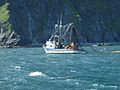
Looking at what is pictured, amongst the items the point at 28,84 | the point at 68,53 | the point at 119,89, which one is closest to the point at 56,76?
the point at 28,84

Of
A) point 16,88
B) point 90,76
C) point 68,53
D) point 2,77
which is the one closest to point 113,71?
point 90,76

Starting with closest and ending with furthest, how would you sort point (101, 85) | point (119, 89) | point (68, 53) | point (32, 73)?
point (119, 89) → point (101, 85) → point (32, 73) → point (68, 53)

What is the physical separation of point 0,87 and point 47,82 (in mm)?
9845

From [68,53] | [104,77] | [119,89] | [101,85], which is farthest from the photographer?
[68,53]

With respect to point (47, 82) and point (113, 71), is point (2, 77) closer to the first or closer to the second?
point (47, 82)

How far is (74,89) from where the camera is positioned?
77.8 meters

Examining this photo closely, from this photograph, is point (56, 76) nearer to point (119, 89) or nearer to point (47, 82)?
point (47, 82)

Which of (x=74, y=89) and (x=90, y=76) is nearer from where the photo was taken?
(x=74, y=89)

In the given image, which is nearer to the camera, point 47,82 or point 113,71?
point 47,82

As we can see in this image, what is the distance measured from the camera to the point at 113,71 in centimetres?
10588

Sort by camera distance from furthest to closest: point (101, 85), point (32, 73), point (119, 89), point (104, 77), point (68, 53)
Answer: point (68, 53), point (32, 73), point (104, 77), point (101, 85), point (119, 89)

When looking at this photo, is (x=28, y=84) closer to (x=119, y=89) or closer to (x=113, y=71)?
(x=119, y=89)

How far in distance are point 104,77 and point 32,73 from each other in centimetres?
1641

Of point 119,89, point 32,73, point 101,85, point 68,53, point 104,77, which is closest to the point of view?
point 119,89
